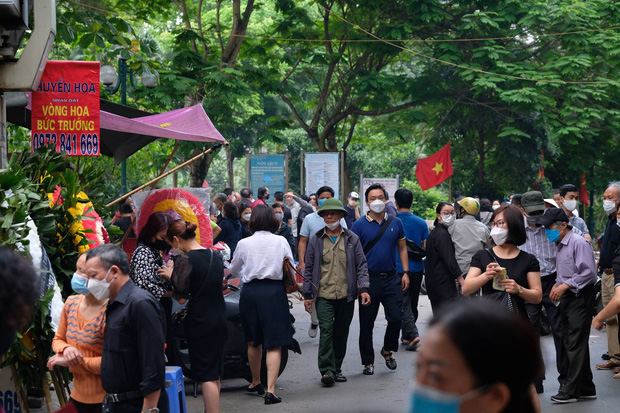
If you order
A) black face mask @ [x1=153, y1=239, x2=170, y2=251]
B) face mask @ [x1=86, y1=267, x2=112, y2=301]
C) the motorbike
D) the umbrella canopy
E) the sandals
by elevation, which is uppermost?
the umbrella canopy

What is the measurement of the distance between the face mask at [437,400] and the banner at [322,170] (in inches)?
793

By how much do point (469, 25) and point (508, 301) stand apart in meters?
16.1

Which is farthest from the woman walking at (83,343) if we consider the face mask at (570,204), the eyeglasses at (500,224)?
the face mask at (570,204)

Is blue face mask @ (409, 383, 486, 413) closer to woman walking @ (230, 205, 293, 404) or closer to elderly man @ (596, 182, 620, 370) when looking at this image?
woman walking @ (230, 205, 293, 404)

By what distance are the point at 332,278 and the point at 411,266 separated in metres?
2.44

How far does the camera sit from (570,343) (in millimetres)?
8266

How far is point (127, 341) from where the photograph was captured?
4.80m

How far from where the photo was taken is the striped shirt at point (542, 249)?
885 centimetres

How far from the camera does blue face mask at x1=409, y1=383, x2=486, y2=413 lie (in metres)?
1.92

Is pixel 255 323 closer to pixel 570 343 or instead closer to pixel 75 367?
pixel 570 343

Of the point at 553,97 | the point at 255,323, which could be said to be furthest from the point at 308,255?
the point at 553,97

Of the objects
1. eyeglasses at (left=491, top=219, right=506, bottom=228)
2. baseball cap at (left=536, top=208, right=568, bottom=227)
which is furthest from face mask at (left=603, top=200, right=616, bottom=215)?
eyeglasses at (left=491, top=219, right=506, bottom=228)

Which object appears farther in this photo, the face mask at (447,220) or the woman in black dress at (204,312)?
the face mask at (447,220)

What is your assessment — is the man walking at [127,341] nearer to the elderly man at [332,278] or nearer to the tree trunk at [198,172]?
the elderly man at [332,278]
